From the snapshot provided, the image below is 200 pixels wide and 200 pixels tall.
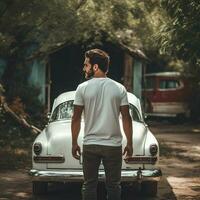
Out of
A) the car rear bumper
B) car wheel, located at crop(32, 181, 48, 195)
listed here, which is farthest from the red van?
the car rear bumper

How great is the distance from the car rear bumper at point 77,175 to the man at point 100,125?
2.41 metres

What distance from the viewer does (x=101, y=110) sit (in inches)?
235

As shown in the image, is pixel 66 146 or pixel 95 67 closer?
pixel 95 67

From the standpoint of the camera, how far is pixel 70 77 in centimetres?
2867

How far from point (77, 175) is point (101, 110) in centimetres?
269

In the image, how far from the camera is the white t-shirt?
5934mm

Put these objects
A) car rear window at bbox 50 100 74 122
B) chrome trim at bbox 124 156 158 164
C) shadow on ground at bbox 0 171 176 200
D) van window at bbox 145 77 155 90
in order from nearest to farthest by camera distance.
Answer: chrome trim at bbox 124 156 158 164
shadow on ground at bbox 0 171 176 200
car rear window at bbox 50 100 74 122
van window at bbox 145 77 155 90

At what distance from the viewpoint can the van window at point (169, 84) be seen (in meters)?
26.9

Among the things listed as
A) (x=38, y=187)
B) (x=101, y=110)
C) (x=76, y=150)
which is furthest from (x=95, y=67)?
(x=38, y=187)

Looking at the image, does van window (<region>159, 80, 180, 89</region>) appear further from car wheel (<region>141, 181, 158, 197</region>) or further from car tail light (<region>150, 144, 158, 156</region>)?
car tail light (<region>150, 144, 158, 156</region>)

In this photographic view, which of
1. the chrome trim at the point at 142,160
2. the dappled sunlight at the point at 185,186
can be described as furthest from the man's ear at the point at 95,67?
the dappled sunlight at the point at 185,186

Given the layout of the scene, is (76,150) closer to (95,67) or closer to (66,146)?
(95,67)

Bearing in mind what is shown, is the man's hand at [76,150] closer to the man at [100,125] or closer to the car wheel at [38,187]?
the man at [100,125]

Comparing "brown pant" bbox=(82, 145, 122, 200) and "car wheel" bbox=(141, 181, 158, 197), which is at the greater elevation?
"brown pant" bbox=(82, 145, 122, 200)
